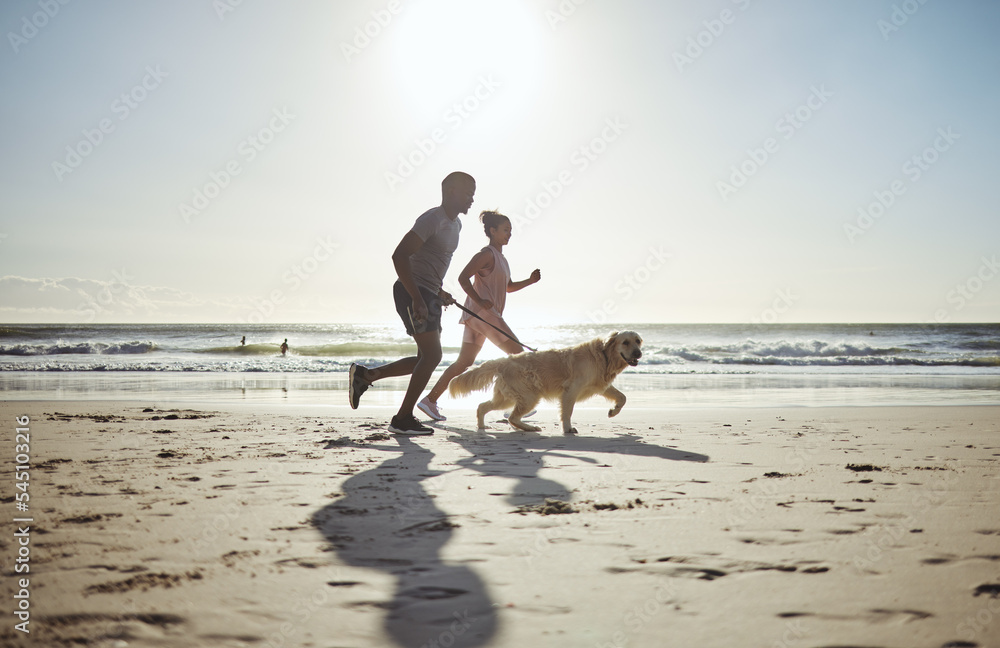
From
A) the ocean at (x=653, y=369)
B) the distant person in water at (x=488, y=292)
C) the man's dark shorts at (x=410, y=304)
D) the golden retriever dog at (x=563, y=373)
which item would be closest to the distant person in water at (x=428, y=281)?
the man's dark shorts at (x=410, y=304)

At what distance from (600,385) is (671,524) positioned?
11.6ft

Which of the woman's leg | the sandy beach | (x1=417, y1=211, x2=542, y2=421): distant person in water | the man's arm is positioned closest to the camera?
the sandy beach

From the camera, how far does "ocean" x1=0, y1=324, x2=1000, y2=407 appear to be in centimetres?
1081

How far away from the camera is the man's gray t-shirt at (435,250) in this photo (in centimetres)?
554

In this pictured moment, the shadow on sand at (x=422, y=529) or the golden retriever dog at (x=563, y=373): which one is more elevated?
the golden retriever dog at (x=563, y=373)

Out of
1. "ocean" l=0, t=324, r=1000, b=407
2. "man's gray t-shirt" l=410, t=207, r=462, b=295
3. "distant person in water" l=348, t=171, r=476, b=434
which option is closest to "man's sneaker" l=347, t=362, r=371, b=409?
"distant person in water" l=348, t=171, r=476, b=434

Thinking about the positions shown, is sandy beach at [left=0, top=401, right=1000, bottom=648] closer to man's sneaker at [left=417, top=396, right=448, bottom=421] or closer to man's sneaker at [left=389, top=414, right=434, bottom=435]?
man's sneaker at [left=389, top=414, right=434, bottom=435]

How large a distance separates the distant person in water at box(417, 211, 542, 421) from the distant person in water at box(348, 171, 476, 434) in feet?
3.14

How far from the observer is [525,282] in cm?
691

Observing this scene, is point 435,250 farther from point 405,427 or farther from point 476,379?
point 405,427

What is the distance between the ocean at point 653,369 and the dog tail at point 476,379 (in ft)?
13.3

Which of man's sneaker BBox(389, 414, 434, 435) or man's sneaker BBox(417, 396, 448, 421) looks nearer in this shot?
man's sneaker BBox(389, 414, 434, 435)

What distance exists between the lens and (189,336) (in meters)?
41.1

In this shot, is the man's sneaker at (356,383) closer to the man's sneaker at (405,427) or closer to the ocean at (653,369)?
the man's sneaker at (405,427)
